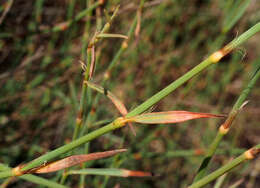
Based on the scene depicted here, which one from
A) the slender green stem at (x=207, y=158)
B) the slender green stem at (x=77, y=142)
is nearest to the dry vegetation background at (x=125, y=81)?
the slender green stem at (x=207, y=158)

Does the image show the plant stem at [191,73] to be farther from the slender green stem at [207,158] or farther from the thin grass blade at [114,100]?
the slender green stem at [207,158]

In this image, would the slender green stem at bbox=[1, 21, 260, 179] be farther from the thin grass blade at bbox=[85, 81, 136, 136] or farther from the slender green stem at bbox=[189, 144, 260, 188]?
the slender green stem at bbox=[189, 144, 260, 188]

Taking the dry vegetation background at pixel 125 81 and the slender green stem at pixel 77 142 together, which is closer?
the slender green stem at pixel 77 142

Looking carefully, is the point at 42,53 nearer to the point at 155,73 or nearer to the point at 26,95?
the point at 26,95

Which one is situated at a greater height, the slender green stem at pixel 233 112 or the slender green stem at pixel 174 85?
the slender green stem at pixel 174 85

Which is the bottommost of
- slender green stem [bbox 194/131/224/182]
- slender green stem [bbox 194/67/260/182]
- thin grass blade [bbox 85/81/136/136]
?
slender green stem [bbox 194/131/224/182]

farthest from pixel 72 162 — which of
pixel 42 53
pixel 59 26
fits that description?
pixel 42 53

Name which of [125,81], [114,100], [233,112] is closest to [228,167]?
[233,112]

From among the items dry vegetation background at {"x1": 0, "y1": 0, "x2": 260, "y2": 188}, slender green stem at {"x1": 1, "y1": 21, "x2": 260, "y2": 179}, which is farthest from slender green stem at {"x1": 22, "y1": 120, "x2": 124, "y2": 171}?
dry vegetation background at {"x1": 0, "y1": 0, "x2": 260, "y2": 188}

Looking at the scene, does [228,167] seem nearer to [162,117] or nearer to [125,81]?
[162,117]
